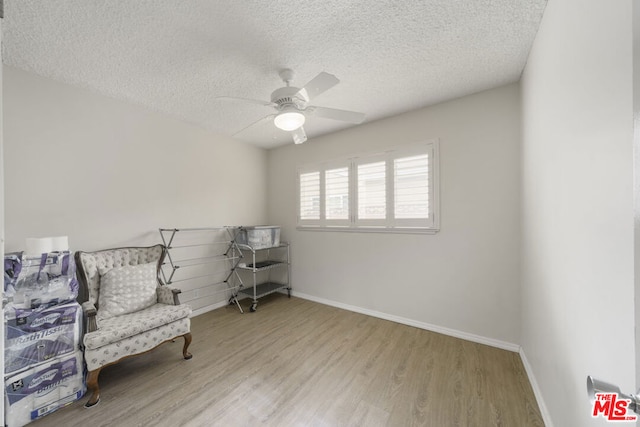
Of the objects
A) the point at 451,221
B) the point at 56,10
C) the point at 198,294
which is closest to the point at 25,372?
the point at 198,294

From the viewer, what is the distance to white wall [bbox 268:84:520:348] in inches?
91.1

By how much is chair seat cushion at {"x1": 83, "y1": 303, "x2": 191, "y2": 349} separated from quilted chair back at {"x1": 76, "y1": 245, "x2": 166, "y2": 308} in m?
0.35

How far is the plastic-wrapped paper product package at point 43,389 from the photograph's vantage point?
1502 mm

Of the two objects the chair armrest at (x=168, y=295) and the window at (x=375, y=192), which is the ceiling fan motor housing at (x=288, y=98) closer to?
the window at (x=375, y=192)

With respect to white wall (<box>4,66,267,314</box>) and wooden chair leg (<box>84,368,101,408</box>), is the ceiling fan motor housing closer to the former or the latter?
white wall (<box>4,66,267,314</box>)

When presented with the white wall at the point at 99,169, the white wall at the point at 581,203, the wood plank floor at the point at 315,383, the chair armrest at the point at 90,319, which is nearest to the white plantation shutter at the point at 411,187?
the white wall at the point at 581,203

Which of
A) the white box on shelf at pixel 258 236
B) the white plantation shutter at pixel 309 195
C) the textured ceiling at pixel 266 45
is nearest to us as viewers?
the textured ceiling at pixel 266 45

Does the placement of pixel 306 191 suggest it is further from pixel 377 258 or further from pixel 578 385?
pixel 578 385

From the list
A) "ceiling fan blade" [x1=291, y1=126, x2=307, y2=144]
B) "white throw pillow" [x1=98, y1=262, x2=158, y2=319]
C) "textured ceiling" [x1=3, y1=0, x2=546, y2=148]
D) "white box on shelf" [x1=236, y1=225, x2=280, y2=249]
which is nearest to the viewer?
"textured ceiling" [x1=3, y1=0, x2=546, y2=148]

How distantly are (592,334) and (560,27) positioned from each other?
1.49 metres

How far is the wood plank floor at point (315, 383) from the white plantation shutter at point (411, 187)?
1335 millimetres

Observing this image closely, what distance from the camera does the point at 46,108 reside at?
6.97ft

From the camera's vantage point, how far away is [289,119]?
1956mm

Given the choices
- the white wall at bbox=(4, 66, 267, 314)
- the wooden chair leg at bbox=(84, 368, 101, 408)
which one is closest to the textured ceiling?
the white wall at bbox=(4, 66, 267, 314)
